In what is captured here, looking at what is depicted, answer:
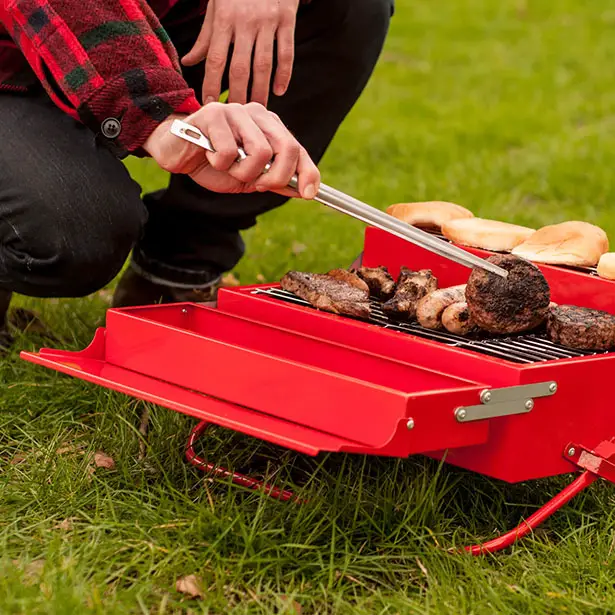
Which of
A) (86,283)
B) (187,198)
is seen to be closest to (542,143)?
(187,198)

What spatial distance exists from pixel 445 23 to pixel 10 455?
7.60 meters

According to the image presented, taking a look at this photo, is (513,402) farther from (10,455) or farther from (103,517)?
(10,455)

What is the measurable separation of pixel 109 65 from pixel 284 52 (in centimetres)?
52

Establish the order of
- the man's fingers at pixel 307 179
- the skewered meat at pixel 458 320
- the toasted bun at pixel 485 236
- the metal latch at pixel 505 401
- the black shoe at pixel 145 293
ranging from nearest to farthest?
1. the metal latch at pixel 505 401
2. the man's fingers at pixel 307 179
3. the skewered meat at pixel 458 320
4. the toasted bun at pixel 485 236
5. the black shoe at pixel 145 293

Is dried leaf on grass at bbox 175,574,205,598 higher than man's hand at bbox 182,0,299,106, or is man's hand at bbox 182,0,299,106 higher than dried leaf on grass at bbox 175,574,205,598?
man's hand at bbox 182,0,299,106

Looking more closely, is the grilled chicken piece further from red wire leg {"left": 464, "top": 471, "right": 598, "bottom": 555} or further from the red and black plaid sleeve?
red wire leg {"left": 464, "top": 471, "right": 598, "bottom": 555}

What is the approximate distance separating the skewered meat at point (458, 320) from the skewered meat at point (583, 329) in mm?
172

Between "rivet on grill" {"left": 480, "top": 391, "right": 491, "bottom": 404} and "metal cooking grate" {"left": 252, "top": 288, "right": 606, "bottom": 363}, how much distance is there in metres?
0.19

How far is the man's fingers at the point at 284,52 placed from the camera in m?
2.56

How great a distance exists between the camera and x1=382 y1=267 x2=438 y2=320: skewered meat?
A: 2.34 metres

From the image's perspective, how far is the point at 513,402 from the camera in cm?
191

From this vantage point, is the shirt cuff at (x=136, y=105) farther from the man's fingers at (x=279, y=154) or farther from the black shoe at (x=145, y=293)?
the black shoe at (x=145, y=293)

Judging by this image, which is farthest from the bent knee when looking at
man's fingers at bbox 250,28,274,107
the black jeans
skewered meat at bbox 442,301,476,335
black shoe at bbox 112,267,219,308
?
skewered meat at bbox 442,301,476,335

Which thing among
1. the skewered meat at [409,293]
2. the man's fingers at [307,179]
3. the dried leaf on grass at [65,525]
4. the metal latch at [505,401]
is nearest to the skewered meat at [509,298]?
the skewered meat at [409,293]
